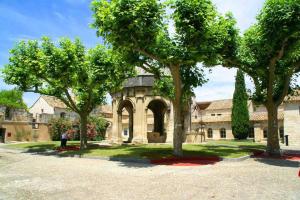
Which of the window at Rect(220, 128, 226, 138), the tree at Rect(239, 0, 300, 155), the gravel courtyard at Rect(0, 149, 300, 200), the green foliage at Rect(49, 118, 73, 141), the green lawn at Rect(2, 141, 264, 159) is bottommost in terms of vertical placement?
the gravel courtyard at Rect(0, 149, 300, 200)

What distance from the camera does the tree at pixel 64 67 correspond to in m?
20.9

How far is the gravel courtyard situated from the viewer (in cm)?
822

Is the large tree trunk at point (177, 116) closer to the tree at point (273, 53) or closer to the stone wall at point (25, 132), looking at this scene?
the tree at point (273, 53)

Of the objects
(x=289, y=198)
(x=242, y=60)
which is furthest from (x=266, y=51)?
(x=289, y=198)

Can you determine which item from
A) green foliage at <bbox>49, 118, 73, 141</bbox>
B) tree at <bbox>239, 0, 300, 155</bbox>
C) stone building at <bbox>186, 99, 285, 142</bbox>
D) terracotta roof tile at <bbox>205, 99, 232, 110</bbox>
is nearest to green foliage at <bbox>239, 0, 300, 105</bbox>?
tree at <bbox>239, 0, 300, 155</bbox>

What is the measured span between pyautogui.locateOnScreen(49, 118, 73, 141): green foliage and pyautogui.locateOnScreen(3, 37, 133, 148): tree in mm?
17628

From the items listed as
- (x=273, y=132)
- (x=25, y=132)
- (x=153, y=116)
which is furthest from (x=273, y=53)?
(x=25, y=132)

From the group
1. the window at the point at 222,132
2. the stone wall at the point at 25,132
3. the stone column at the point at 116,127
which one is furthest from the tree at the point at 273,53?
the window at the point at 222,132

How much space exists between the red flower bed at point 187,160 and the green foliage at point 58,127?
27762 millimetres

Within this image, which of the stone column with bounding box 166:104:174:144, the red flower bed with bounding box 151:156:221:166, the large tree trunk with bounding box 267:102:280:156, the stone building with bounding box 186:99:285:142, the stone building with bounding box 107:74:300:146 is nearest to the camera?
the red flower bed with bounding box 151:156:221:166

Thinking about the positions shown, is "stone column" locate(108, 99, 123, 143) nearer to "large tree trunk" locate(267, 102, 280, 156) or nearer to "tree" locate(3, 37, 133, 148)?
"tree" locate(3, 37, 133, 148)

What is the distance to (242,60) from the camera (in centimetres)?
1892

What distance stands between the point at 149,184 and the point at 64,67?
1381cm

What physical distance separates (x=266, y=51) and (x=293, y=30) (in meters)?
2.35
